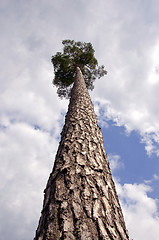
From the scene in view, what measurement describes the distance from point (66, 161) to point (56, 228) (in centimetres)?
93

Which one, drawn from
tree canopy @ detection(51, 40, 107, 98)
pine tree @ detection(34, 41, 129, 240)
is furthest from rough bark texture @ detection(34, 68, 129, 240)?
tree canopy @ detection(51, 40, 107, 98)

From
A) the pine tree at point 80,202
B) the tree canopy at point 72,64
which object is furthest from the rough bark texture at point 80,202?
the tree canopy at point 72,64

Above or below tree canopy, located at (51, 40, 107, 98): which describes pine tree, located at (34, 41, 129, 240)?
below

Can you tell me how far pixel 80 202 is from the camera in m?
1.61

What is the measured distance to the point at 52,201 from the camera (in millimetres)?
1688

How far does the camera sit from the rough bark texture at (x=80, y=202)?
1.35 m

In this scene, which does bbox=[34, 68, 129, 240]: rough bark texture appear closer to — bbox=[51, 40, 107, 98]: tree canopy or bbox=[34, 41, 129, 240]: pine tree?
bbox=[34, 41, 129, 240]: pine tree

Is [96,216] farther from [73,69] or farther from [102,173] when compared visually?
[73,69]

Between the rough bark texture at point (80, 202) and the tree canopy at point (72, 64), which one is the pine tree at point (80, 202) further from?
the tree canopy at point (72, 64)

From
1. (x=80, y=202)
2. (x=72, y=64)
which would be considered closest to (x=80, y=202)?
(x=80, y=202)

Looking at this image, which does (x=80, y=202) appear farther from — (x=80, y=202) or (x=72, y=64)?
(x=72, y=64)

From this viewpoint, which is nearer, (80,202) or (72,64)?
(80,202)

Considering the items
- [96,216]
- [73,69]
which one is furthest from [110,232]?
[73,69]

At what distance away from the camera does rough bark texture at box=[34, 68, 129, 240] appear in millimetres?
1351
